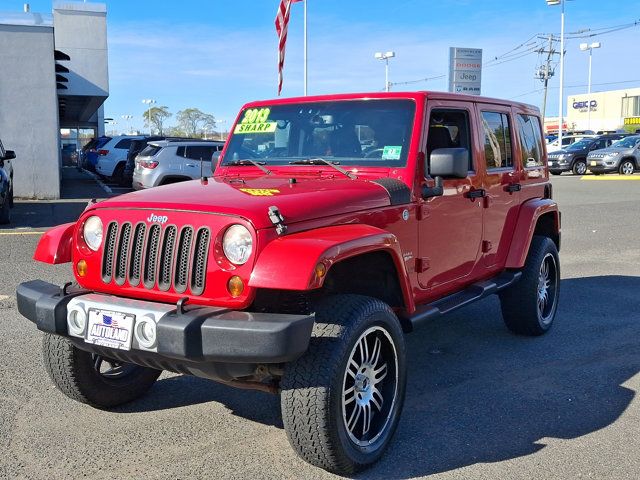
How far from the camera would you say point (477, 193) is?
16.2ft

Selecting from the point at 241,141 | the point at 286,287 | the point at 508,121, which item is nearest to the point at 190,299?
the point at 286,287

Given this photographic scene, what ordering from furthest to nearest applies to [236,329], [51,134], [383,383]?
[51,134] < [383,383] < [236,329]

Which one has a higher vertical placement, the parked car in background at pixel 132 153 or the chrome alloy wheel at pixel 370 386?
the parked car in background at pixel 132 153

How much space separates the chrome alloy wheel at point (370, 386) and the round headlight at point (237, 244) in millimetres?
704

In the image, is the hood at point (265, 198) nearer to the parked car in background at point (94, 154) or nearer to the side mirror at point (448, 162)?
the side mirror at point (448, 162)

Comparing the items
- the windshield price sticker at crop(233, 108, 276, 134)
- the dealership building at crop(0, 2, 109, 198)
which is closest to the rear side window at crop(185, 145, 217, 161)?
the dealership building at crop(0, 2, 109, 198)

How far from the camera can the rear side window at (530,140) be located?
5.93 m

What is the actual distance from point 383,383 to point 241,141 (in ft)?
7.41

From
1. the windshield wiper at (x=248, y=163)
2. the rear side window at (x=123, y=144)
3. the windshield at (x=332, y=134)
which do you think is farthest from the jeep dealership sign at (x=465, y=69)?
the windshield wiper at (x=248, y=163)

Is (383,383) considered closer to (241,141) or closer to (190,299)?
(190,299)

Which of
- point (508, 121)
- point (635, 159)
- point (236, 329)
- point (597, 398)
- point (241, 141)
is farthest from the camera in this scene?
point (635, 159)

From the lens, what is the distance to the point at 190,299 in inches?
129

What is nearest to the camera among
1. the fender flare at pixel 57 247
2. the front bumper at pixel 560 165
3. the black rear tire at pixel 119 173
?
the fender flare at pixel 57 247

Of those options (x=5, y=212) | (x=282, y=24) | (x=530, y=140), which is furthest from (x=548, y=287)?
(x=5, y=212)
